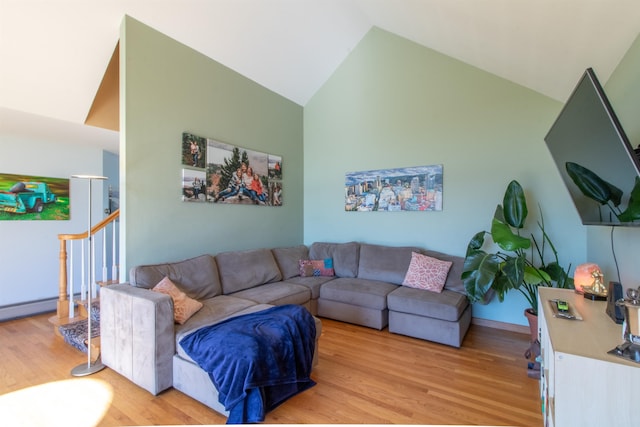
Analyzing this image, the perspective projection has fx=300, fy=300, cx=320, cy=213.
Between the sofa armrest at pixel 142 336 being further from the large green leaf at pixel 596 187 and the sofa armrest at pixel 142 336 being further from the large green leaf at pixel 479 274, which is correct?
the large green leaf at pixel 596 187

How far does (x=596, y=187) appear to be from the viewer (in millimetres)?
1539

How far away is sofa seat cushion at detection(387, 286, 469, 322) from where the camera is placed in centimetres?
286

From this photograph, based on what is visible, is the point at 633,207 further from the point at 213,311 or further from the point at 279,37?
the point at 279,37

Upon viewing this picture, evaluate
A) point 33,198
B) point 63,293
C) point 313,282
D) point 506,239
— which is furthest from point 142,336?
point 33,198

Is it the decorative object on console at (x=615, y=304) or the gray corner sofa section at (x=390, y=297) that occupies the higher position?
the decorative object on console at (x=615, y=304)

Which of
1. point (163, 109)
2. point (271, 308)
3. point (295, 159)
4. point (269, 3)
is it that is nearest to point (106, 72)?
point (163, 109)

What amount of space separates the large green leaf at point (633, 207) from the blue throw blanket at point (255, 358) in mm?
1932

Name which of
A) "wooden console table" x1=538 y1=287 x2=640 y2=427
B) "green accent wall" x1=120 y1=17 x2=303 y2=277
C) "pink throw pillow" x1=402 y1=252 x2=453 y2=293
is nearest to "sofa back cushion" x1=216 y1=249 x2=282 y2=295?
"green accent wall" x1=120 y1=17 x2=303 y2=277

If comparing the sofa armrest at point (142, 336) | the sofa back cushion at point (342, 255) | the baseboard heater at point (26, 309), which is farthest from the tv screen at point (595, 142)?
the baseboard heater at point (26, 309)

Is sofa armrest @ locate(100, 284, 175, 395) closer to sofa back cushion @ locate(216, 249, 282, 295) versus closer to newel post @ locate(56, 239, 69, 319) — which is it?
sofa back cushion @ locate(216, 249, 282, 295)

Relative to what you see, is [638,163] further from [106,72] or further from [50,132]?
[50,132]

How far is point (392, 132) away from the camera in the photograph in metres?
4.02

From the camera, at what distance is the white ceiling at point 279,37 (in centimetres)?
195

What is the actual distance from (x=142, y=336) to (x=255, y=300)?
1.03 metres
